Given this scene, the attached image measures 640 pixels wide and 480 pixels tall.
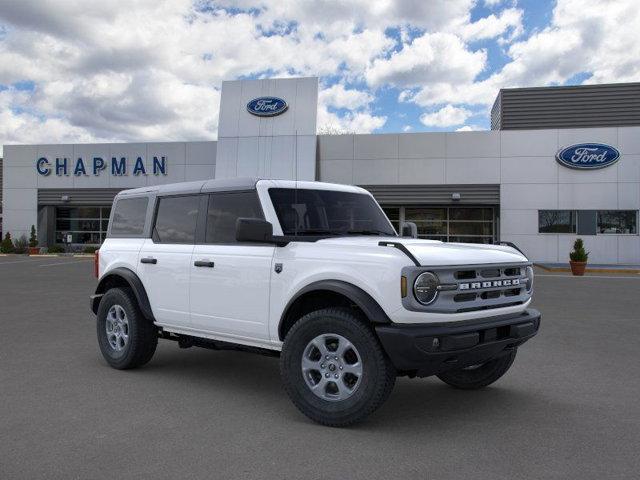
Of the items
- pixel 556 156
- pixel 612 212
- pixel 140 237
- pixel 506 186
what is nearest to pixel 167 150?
pixel 506 186

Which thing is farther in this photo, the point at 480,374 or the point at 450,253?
the point at 480,374

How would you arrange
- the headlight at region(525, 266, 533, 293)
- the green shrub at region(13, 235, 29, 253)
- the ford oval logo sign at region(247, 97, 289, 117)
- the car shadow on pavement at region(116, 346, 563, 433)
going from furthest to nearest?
the green shrub at region(13, 235, 29, 253) → the ford oval logo sign at region(247, 97, 289, 117) → the headlight at region(525, 266, 533, 293) → the car shadow on pavement at region(116, 346, 563, 433)

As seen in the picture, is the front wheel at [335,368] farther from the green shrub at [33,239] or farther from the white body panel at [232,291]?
the green shrub at [33,239]

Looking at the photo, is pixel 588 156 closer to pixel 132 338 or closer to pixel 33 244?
pixel 132 338

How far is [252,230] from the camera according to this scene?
15.1 feet

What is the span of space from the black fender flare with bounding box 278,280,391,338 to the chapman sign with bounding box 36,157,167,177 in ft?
95.2

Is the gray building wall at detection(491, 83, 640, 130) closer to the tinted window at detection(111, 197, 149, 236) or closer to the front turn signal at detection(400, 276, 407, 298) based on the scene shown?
the tinted window at detection(111, 197, 149, 236)

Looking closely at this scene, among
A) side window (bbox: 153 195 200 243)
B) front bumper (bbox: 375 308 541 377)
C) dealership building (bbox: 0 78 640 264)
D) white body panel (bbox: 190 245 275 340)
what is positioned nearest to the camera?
front bumper (bbox: 375 308 541 377)

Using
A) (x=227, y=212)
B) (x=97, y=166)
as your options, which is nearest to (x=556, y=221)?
(x=97, y=166)

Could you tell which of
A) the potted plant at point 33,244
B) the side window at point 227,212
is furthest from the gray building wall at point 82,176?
the side window at point 227,212

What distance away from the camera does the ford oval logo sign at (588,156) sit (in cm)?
2697

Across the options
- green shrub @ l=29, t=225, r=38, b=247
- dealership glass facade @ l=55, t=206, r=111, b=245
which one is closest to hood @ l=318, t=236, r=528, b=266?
green shrub @ l=29, t=225, r=38, b=247

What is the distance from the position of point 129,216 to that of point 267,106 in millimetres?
23799

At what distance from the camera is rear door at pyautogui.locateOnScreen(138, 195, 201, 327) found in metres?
5.71
